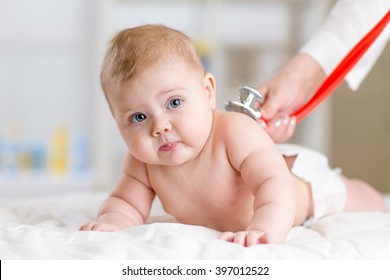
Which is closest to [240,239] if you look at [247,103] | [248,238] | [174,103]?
[248,238]

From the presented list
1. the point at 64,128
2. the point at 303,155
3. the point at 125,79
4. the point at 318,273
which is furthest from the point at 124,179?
the point at 64,128

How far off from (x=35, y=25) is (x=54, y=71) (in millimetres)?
282

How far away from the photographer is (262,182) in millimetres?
1021

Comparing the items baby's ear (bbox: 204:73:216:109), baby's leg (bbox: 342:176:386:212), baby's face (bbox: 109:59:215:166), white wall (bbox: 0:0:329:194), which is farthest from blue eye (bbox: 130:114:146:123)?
white wall (bbox: 0:0:329:194)

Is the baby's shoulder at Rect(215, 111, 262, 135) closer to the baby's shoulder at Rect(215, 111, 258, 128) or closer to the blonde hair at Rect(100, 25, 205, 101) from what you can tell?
the baby's shoulder at Rect(215, 111, 258, 128)

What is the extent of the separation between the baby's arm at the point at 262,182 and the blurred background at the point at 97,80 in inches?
89.0

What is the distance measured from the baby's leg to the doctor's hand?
0.20 m

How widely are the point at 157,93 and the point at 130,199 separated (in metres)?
0.27

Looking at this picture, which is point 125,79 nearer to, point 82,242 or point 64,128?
point 82,242

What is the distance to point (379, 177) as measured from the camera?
11.6ft

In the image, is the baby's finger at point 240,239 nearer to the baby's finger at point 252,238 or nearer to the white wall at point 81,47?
the baby's finger at point 252,238

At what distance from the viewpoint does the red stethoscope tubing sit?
4.31 feet

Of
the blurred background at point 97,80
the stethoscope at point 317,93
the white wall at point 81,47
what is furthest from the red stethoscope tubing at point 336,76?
Result: the white wall at point 81,47

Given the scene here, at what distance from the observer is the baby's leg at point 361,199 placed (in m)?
1.38
